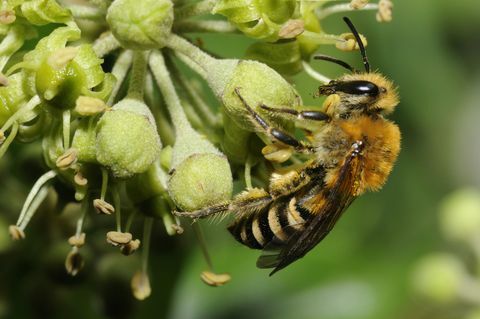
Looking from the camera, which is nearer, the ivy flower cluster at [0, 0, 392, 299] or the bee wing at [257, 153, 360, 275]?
the ivy flower cluster at [0, 0, 392, 299]

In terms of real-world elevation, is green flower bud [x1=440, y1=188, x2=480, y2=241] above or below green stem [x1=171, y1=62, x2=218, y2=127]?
below

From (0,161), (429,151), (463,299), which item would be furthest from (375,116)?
Answer: (429,151)

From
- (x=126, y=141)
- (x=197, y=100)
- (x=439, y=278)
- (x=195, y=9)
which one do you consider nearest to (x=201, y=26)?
(x=195, y=9)

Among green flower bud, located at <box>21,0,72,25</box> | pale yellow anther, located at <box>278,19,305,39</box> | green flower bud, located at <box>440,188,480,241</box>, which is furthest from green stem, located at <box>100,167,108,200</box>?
green flower bud, located at <box>440,188,480,241</box>

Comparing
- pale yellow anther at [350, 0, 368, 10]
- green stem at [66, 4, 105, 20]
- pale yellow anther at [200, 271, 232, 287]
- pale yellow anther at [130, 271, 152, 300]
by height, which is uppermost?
pale yellow anther at [350, 0, 368, 10]

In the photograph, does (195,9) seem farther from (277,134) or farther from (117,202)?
(117,202)

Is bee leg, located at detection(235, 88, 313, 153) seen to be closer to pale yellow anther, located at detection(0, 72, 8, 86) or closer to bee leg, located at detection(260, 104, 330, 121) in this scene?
bee leg, located at detection(260, 104, 330, 121)

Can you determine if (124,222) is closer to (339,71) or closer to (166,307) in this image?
(166,307)
